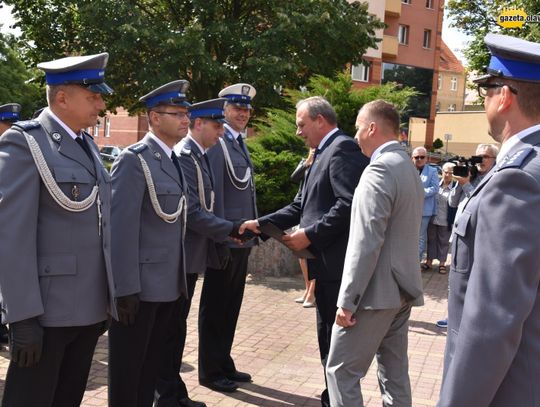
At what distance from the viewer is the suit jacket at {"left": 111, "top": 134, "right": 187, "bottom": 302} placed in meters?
3.78

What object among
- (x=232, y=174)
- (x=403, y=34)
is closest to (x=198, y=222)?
(x=232, y=174)

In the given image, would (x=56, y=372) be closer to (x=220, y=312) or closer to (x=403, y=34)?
(x=220, y=312)

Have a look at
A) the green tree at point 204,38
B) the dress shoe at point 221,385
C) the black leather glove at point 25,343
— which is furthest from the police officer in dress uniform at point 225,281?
the green tree at point 204,38

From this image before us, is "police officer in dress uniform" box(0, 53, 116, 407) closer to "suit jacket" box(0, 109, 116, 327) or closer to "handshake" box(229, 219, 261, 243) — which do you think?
"suit jacket" box(0, 109, 116, 327)

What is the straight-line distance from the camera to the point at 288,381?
5402mm

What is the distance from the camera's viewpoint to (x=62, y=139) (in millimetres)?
3152

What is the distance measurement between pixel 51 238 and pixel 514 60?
7.05 feet

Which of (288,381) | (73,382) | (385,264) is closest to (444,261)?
(288,381)

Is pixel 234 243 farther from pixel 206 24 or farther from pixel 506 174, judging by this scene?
pixel 206 24

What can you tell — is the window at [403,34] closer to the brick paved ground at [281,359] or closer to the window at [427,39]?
the window at [427,39]

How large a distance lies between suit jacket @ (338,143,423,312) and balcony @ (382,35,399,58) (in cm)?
4303

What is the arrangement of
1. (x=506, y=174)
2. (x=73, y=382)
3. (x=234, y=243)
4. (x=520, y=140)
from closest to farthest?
(x=506, y=174)
(x=520, y=140)
(x=73, y=382)
(x=234, y=243)

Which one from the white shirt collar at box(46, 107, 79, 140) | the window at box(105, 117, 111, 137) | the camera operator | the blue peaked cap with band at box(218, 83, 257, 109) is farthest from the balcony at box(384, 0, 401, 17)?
the white shirt collar at box(46, 107, 79, 140)

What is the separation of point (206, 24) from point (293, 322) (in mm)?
13110
